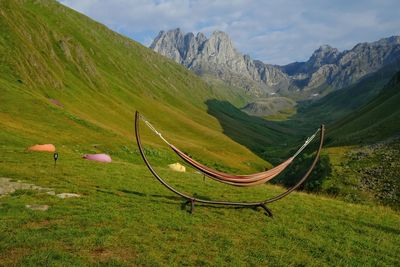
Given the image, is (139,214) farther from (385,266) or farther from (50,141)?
(50,141)

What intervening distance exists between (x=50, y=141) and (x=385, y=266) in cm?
4399

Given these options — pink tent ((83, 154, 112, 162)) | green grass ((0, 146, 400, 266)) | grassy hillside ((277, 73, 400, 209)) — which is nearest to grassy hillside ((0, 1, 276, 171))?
pink tent ((83, 154, 112, 162))

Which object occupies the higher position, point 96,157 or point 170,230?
point 96,157

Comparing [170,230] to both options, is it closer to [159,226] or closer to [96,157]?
[159,226]

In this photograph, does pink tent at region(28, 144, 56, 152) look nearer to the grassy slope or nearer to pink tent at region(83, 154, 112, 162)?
the grassy slope

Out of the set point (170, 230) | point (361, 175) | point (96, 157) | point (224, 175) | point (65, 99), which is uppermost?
point (65, 99)

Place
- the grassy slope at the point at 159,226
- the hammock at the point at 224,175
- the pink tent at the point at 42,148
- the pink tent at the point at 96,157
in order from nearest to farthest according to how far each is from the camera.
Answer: the grassy slope at the point at 159,226 → the hammock at the point at 224,175 → the pink tent at the point at 42,148 → the pink tent at the point at 96,157

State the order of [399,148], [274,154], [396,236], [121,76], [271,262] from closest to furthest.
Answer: [271,262] → [396,236] → [399,148] → [274,154] → [121,76]

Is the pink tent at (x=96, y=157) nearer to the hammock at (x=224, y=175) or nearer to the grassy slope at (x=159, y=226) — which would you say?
the grassy slope at (x=159, y=226)

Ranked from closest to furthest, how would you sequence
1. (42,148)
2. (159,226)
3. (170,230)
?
(170,230), (159,226), (42,148)

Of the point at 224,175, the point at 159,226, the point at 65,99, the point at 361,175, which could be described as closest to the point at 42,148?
the point at 224,175

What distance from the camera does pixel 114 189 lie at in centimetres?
2348

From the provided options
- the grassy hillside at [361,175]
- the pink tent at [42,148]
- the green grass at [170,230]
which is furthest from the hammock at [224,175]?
the grassy hillside at [361,175]

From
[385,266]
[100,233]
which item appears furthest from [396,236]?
[100,233]
